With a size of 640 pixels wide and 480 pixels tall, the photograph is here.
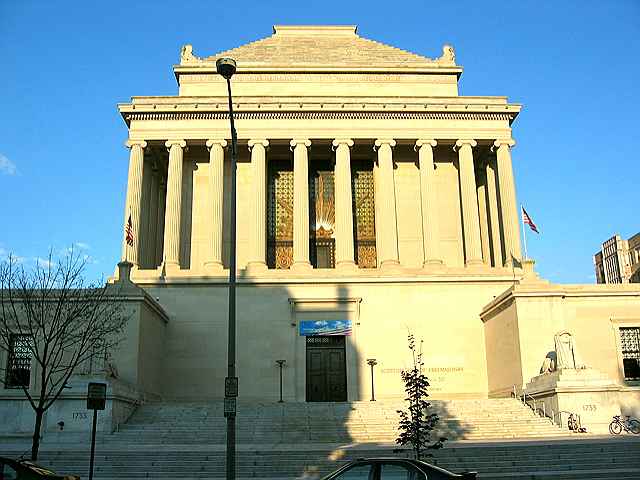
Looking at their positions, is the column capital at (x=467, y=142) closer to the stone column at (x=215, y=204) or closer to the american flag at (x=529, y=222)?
the american flag at (x=529, y=222)

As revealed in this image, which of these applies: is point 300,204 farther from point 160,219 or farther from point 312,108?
point 160,219

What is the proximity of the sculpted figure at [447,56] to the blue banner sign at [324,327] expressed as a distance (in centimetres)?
2163

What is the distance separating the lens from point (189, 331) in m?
37.1

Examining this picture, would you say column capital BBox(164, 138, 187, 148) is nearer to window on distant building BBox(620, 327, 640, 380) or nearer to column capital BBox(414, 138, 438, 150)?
column capital BBox(414, 138, 438, 150)

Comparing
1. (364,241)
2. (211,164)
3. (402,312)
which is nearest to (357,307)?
(402,312)

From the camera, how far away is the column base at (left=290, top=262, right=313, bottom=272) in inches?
1536

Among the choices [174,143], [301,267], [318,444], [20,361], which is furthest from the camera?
[174,143]

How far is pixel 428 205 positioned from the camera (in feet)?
136

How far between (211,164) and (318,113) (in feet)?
25.0

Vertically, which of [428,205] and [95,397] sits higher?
[428,205]

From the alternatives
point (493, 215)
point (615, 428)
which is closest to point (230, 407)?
point (615, 428)

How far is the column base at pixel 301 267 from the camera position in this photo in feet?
128

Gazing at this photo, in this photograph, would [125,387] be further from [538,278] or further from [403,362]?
[538,278]

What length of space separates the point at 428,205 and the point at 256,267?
1138cm
